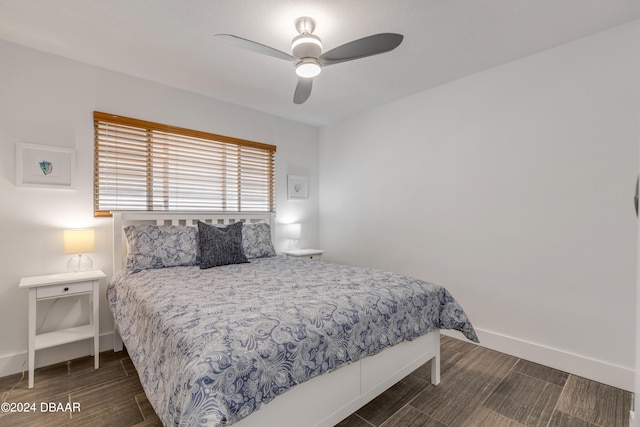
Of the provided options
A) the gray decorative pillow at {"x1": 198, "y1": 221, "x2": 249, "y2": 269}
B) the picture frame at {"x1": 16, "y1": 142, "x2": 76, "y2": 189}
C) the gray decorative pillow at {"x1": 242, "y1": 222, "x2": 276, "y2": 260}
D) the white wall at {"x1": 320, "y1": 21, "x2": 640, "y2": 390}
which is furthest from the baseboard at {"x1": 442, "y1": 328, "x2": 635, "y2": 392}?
the picture frame at {"x1": 16, "y1": 142, "x2": 76, "y2": 189}

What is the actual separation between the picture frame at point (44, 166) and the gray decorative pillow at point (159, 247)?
2.16 feet

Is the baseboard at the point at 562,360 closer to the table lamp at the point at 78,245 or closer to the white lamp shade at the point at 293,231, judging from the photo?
the white lamp shade at the point at 293,231

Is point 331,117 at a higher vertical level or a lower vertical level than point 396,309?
higher

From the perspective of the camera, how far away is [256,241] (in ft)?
10.6

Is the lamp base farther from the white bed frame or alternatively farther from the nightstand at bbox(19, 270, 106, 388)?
the white bed frame

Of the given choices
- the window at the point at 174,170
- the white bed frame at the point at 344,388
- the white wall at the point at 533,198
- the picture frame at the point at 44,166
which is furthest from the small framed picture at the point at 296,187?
the white bed frame at the point at 344,388

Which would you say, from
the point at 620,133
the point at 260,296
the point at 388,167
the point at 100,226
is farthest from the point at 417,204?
the point at 100,226

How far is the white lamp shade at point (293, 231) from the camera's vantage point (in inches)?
161

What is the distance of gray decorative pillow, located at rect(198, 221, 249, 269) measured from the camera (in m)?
2.71

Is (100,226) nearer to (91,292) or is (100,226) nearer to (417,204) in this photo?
(91,292)

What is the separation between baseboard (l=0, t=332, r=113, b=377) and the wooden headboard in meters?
0.65

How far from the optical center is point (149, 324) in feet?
5.14

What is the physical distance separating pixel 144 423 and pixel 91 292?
1201 millimetres

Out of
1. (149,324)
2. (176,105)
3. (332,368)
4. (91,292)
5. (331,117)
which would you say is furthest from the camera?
(331,117)
